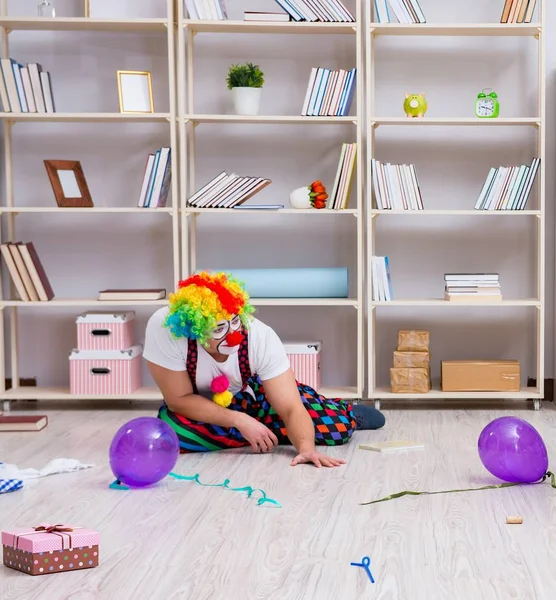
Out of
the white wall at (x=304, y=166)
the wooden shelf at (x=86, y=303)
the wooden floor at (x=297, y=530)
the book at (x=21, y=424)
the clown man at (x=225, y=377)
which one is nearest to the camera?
the wooden floor at (x=297, y=530)

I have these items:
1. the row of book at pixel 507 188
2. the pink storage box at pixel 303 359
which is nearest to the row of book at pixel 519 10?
the row of book at pixel 507 188

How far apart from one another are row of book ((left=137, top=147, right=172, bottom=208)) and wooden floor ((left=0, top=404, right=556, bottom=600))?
132cm

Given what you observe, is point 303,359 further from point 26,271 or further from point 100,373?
point 26,271

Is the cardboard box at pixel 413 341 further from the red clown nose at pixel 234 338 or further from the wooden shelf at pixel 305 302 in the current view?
the red clown nose at pixel 234 338

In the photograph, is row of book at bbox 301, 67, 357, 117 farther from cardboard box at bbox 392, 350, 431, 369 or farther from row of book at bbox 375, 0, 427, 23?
cardboard box at bbox 392, 350, 431, 369

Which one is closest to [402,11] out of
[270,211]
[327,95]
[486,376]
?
[327,95]

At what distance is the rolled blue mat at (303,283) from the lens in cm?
452

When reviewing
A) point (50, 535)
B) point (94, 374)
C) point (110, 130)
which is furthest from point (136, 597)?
point (110, 130)

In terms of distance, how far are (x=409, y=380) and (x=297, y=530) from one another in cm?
208

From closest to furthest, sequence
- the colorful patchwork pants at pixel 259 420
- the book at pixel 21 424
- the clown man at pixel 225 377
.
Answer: the clown man at pixel 225 377 → the colorful patchwork pants at pixel 259 420 → the book at pixel 21 424

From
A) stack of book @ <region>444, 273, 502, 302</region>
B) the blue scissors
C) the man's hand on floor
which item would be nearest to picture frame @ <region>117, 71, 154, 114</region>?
stack of book @ <region>444, 273, 502, 302</region>

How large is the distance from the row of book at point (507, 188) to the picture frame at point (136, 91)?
5.26ft

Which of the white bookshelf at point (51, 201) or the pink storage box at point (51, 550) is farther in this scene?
the white bookshelf at point (51, 201)

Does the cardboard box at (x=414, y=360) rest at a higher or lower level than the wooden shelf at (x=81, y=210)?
lower
